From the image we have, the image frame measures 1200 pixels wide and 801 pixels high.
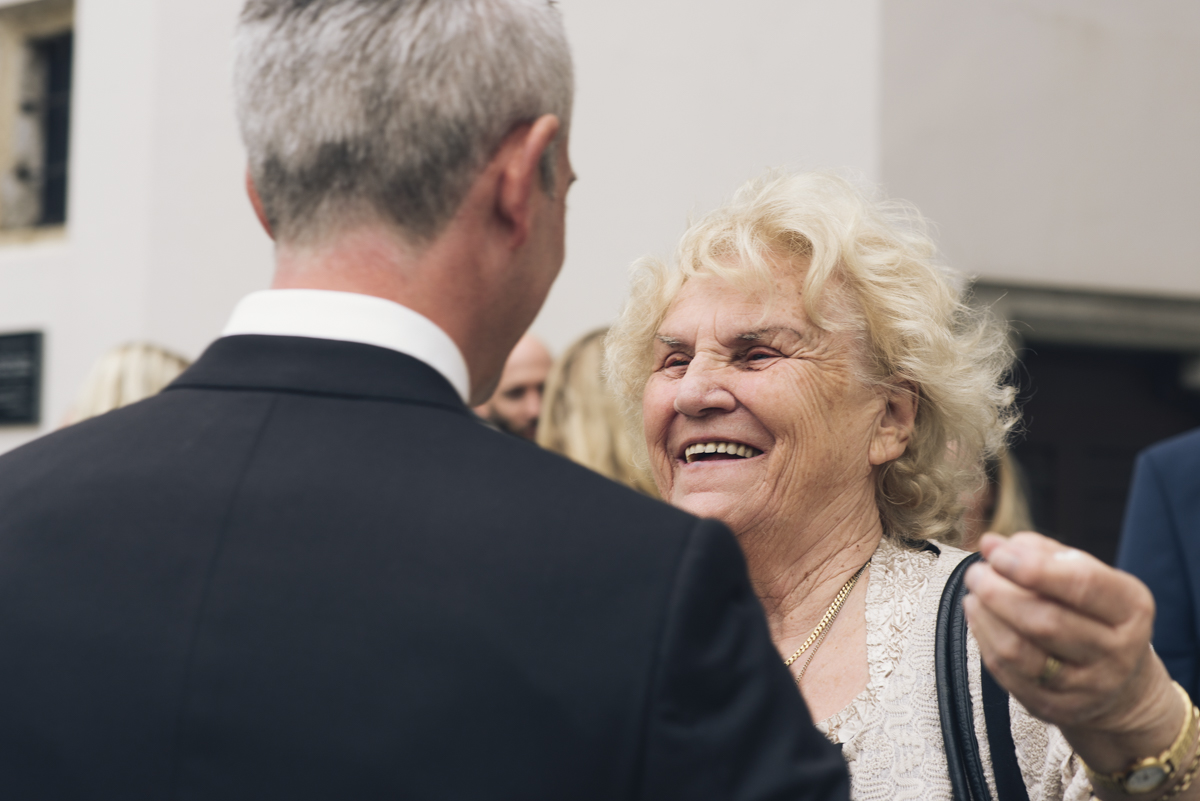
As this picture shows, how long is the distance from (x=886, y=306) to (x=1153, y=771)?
1.03 meters

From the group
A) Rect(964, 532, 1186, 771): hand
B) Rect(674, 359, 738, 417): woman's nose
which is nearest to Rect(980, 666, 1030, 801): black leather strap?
Rect(964, 532, 1186, 771): hand

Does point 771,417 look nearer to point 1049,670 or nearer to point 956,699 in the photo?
point 956,699

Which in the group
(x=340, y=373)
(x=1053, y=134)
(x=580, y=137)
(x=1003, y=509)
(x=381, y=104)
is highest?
(x=1053, y=134)

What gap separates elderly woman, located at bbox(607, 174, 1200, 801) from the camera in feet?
6.79

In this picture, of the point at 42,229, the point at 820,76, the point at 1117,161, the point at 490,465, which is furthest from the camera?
the point at 42,229

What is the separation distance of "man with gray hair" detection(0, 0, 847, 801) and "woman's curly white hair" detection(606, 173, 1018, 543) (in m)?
1.13

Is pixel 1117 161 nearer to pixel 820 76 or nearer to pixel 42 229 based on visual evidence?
pixel 820 76

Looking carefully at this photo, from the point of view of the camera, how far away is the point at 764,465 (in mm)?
2322

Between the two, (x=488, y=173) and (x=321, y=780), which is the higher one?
(x=488, y=173)

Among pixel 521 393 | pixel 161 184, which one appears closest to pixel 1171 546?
pixel 521 393

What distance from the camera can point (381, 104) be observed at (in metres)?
1.18

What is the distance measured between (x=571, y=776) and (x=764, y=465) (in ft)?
4.25

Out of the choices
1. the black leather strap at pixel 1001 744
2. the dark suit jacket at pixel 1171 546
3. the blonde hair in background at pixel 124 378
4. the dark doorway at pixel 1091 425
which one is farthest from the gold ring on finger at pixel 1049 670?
the dark doorway at pixel 1091 425

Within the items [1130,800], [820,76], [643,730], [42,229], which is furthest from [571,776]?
[42,229]
